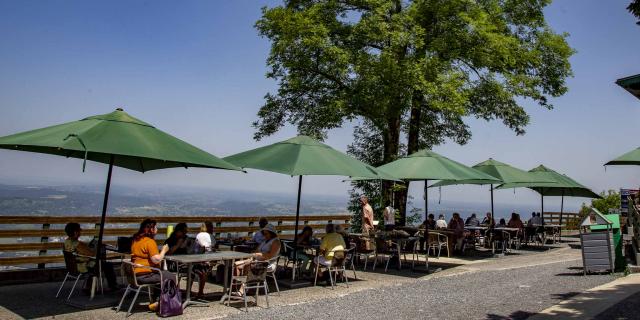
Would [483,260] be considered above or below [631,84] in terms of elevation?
below

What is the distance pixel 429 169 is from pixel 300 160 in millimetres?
3710

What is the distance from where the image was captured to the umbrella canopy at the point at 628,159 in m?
13.2

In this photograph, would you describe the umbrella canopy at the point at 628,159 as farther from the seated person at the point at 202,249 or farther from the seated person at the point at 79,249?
the seated person at the point at 79,249

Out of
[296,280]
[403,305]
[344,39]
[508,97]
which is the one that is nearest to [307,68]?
[344,39]

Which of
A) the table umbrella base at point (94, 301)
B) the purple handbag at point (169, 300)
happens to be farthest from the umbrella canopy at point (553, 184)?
the table umbrella base at point (94, 301)

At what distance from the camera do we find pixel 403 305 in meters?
7.96

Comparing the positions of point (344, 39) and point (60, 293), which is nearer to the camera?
point (60, 293)

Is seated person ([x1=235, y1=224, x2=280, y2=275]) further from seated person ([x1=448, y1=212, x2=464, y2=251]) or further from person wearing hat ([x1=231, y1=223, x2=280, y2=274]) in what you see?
seated person ([x1=448, y1=212, x2=464, y2=251])

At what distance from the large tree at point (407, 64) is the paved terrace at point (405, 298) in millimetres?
7351

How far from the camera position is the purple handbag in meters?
6.74

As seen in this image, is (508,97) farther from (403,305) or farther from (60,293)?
(60,293)

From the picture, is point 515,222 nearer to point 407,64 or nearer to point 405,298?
point 407,64

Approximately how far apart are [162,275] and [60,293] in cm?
248

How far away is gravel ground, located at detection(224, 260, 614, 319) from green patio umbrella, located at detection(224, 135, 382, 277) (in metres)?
2.18
